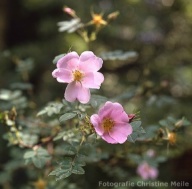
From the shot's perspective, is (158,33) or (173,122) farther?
(158,33)

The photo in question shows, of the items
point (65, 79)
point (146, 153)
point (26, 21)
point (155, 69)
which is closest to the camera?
point (65, 79)

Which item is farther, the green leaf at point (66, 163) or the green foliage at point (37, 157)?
the green foliage at point (37, 157)

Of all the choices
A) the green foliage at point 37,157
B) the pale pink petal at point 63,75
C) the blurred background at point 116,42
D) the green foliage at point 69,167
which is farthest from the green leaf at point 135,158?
the blurred background at point 116,42

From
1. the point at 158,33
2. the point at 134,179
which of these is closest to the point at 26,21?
the point at 158,33

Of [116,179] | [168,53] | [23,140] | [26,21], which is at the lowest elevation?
[23,140]

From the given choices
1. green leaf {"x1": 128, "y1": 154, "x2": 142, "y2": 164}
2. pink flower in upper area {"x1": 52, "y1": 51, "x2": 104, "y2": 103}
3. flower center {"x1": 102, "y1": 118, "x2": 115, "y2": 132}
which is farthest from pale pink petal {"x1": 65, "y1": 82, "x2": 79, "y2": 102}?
green leaf {"x1": 128, "y1": 154, "x2": 142, "y2": 164}

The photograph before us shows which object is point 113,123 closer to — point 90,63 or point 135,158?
point 90,63

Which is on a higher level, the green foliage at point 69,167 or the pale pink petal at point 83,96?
the pale pink petal at point 83,96

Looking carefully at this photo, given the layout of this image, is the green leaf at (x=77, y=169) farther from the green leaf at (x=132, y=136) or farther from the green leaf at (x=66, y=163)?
the green leaf at (x=132, y=136)

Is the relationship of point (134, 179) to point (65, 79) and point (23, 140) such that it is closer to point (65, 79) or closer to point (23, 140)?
point (23, 140)

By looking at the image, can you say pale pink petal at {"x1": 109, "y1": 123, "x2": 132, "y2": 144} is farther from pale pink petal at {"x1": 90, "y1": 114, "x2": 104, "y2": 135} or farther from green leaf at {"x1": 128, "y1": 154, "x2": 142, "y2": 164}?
green leaf at {"x1": 128, "y1": 154, "x2": 142, "y2": 164}
